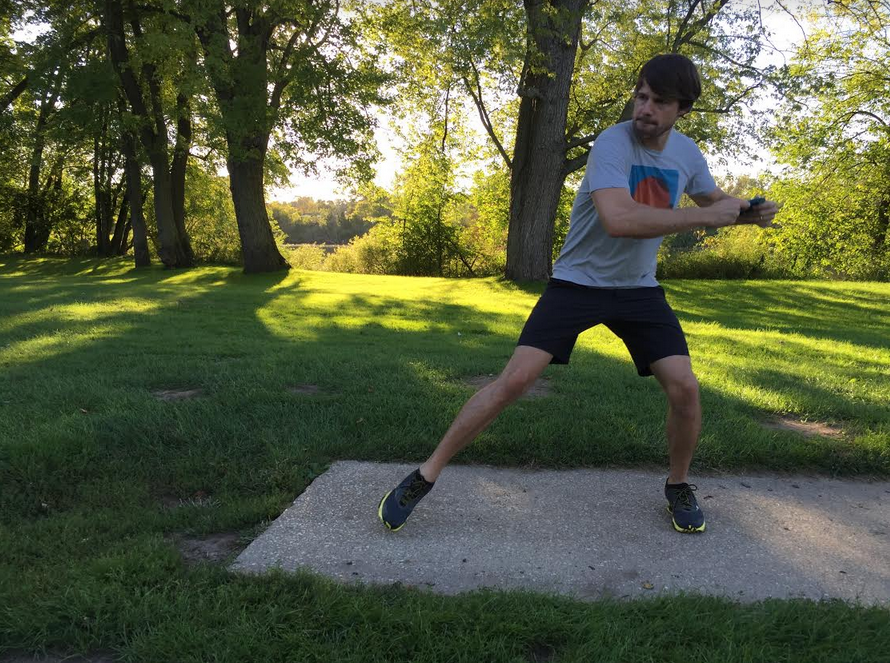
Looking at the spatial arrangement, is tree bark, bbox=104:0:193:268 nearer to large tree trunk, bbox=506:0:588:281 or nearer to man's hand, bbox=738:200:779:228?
large tree trunk, bbox=506:0:588:281

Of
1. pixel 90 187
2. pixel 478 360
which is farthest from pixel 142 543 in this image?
pixel 90 187

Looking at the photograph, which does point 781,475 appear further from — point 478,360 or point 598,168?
point 478,360

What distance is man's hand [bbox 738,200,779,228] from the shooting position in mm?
2471

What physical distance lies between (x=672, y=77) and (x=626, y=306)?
0.96 meters

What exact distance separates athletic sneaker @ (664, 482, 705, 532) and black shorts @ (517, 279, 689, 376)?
0.64 m

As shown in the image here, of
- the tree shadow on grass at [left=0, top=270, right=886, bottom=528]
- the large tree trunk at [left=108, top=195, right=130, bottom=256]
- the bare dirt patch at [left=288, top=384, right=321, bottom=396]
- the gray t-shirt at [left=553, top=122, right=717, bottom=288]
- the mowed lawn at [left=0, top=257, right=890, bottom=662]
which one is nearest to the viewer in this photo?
the mowed lawn at [left=0, top=257, right=890, bottom=662]

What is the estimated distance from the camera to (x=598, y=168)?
243cm

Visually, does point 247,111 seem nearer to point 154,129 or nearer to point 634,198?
point 154,129

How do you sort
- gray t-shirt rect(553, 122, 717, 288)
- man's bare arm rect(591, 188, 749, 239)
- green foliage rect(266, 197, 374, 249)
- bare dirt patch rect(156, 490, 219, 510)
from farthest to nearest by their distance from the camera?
1. green foliage rect(266, 197, 374, 249)
2. bare dirt patch rect(156, 490, 219, 510)
3. gray t-shirt rect(553, 122, 717, 288)
4. man's bare arm rect(591, 188, 749, 239)

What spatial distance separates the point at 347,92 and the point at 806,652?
647 inches

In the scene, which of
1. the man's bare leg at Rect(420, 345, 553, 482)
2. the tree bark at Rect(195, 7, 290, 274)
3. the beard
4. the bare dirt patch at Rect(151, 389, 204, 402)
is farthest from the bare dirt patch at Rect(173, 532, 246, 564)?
the tree bark at Rect(195, 7, 290, 274)

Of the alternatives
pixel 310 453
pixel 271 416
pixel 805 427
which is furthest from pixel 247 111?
pixel 805 427

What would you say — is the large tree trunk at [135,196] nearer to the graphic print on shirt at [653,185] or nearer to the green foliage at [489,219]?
the green foliage at [489,219]

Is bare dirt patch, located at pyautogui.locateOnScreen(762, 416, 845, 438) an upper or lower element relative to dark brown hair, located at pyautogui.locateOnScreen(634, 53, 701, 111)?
lower
